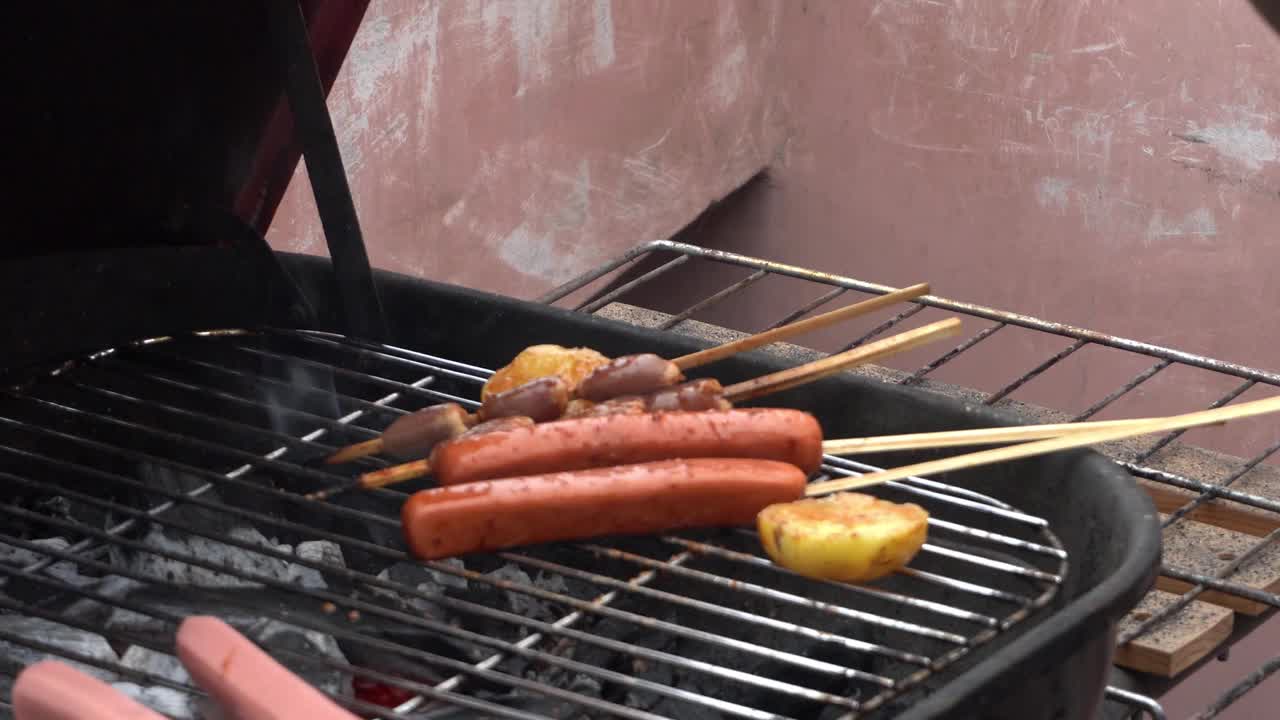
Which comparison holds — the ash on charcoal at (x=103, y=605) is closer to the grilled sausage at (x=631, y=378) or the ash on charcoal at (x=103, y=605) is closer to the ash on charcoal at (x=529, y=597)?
the ash on charcoal at (x=529, y=597)

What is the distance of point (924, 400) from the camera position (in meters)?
1.76

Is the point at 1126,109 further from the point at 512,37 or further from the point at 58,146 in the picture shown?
the point at 58,146

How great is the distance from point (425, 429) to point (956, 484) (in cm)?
65

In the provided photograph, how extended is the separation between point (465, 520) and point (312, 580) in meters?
0.38

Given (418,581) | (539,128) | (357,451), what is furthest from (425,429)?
(539,128)

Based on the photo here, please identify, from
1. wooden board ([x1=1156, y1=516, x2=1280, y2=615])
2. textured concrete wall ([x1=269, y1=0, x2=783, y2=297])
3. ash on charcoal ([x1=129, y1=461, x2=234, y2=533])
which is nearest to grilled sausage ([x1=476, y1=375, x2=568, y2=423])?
ash on charcoal ([x1=129, y1=461, x2=234, y2=533])

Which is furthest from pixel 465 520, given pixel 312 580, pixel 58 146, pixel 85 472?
pixel 58 146

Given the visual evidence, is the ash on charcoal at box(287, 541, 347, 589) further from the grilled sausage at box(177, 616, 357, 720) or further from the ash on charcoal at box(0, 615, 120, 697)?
the grilled sausage at box(177, 616, 357, 720)

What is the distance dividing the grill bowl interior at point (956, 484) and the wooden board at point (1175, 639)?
0.61ft

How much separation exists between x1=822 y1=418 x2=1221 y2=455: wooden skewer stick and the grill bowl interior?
35 mm

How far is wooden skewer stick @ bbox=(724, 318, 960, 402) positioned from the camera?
170cm

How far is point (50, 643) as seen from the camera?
1557 millimetres

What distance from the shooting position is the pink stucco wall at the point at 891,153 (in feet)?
14.1

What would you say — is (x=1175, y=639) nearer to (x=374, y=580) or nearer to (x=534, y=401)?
(x=534, y=401)
